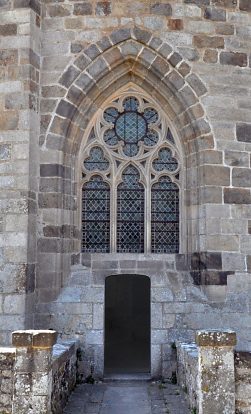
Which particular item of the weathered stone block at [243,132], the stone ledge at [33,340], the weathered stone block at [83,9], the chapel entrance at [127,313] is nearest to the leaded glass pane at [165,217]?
the weathered stone block at [243,132]

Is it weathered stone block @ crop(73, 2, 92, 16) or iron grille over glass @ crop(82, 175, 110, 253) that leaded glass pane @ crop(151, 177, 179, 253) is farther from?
weathered stone block @ crop(73, 2, 92, 16)

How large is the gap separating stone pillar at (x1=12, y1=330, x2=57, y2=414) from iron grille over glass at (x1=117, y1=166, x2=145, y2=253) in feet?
9.84

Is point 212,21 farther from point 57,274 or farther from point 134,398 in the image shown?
point 134,398

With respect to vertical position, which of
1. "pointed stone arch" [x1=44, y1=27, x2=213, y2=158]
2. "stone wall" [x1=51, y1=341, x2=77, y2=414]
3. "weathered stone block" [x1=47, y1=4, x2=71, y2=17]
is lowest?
"stone wall" [x1=51, y1=341, x2=77, y2=414]

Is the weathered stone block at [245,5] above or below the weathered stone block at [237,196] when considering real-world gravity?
above

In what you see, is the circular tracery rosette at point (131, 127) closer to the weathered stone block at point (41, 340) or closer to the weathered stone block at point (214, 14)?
the weathered stone block at point (214, 14)

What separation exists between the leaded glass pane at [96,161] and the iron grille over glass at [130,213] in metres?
0.33

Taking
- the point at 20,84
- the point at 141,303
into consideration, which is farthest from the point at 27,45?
the point at 141,303

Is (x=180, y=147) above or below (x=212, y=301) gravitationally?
above

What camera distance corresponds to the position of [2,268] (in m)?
6.81

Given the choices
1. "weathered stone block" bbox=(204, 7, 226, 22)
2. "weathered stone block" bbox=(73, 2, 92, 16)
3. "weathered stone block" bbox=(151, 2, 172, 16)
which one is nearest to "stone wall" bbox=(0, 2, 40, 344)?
"weathered stone block" bbox=(73, 2, 92, 16)

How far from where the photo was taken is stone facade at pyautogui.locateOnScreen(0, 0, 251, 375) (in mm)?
7109

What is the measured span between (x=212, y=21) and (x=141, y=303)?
6.64 metres

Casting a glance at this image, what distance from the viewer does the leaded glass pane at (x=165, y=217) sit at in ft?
25.4
